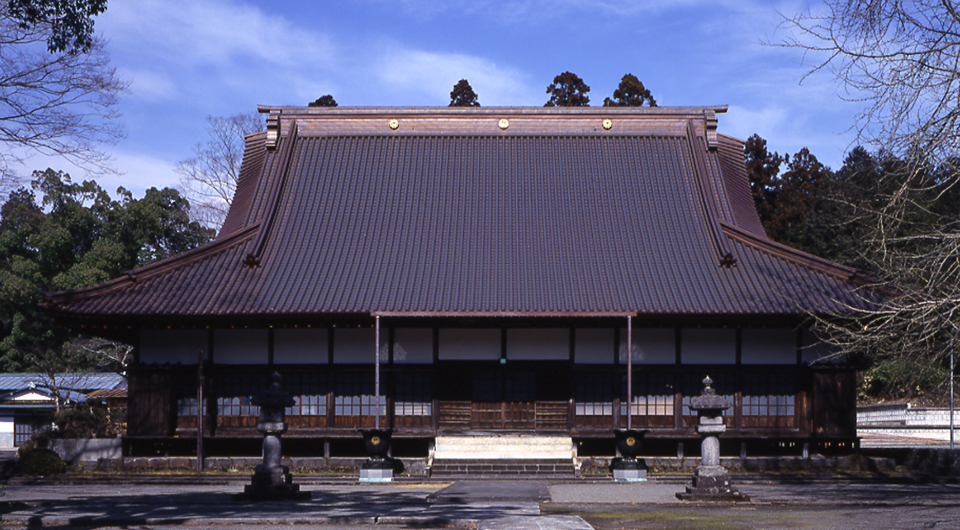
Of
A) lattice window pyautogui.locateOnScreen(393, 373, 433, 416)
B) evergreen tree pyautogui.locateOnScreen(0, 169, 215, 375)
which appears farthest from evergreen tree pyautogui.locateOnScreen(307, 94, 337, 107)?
lattice window pyautogui.locateOnScreen(393, 373, 433, 416)

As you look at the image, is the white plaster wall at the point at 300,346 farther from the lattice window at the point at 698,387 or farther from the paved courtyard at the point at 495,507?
the lattice window at the point at 698,387

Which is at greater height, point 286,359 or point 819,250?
point 819,250

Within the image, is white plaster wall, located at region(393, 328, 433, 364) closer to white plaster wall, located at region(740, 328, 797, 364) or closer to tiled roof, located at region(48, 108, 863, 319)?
tiled roof, located at region(48, 108, 863, 319)

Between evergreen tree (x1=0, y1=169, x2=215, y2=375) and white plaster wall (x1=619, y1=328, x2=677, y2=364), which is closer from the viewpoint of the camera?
white plaster wall (x1=619, y1=328, x2=677, y2=364)

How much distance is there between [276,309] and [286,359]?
2000 mm

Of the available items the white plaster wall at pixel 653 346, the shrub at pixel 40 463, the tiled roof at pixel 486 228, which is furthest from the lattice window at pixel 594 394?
the shrub at pixel 40 463

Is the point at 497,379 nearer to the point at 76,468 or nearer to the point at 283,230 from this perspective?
the point at 283,230

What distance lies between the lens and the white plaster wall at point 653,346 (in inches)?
893

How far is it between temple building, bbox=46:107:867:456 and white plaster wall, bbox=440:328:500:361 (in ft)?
0.12

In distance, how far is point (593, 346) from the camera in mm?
22875

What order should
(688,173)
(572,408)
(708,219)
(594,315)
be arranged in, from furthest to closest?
(688,173) < (708,219) < (572,408) < (594,315)

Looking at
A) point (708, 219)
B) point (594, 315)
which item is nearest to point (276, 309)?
point (594, 315)

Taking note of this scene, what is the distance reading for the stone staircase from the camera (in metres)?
21.2

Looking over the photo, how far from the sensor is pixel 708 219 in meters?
24.8
